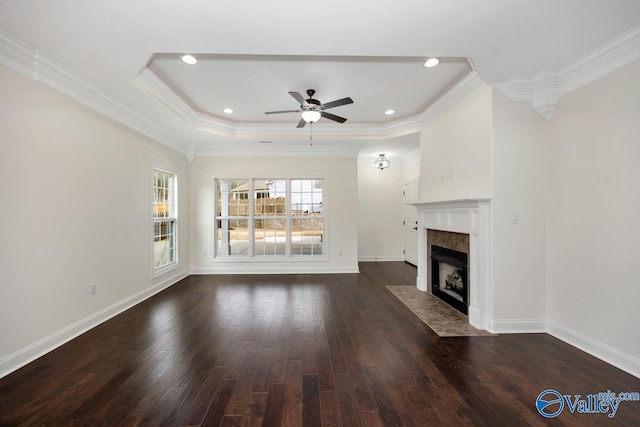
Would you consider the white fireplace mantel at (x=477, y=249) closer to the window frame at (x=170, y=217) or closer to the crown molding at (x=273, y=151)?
the crown molding at (x=273, y=151)

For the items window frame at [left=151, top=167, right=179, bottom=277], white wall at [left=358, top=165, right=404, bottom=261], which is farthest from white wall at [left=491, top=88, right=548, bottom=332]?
window frame at [left=151, top=167, right=179, bottom=277]

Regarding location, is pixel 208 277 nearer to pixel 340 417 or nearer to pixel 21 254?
pixel 21 254

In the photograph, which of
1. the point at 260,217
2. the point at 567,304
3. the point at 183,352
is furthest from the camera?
the point at 260,217

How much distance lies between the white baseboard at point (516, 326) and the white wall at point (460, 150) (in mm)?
1423

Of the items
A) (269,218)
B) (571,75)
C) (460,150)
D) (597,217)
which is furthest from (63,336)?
(571,75)

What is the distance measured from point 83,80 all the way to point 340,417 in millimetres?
3929

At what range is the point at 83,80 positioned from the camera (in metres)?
2.77

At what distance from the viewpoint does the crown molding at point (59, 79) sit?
2.17 meters

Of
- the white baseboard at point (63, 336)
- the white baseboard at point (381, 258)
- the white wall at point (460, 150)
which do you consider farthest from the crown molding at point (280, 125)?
the white baseboard at point (381, 258)

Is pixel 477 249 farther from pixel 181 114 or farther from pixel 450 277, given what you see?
pixel 181 114

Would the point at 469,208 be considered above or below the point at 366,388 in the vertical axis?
above

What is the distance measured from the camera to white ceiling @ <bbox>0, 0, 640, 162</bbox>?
6.07 feet

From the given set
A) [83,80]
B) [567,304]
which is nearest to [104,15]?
[83,80]

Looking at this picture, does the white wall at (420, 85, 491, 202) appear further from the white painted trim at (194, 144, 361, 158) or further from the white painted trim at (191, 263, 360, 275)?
the white painted trim at (191, 263, 360, 275)
